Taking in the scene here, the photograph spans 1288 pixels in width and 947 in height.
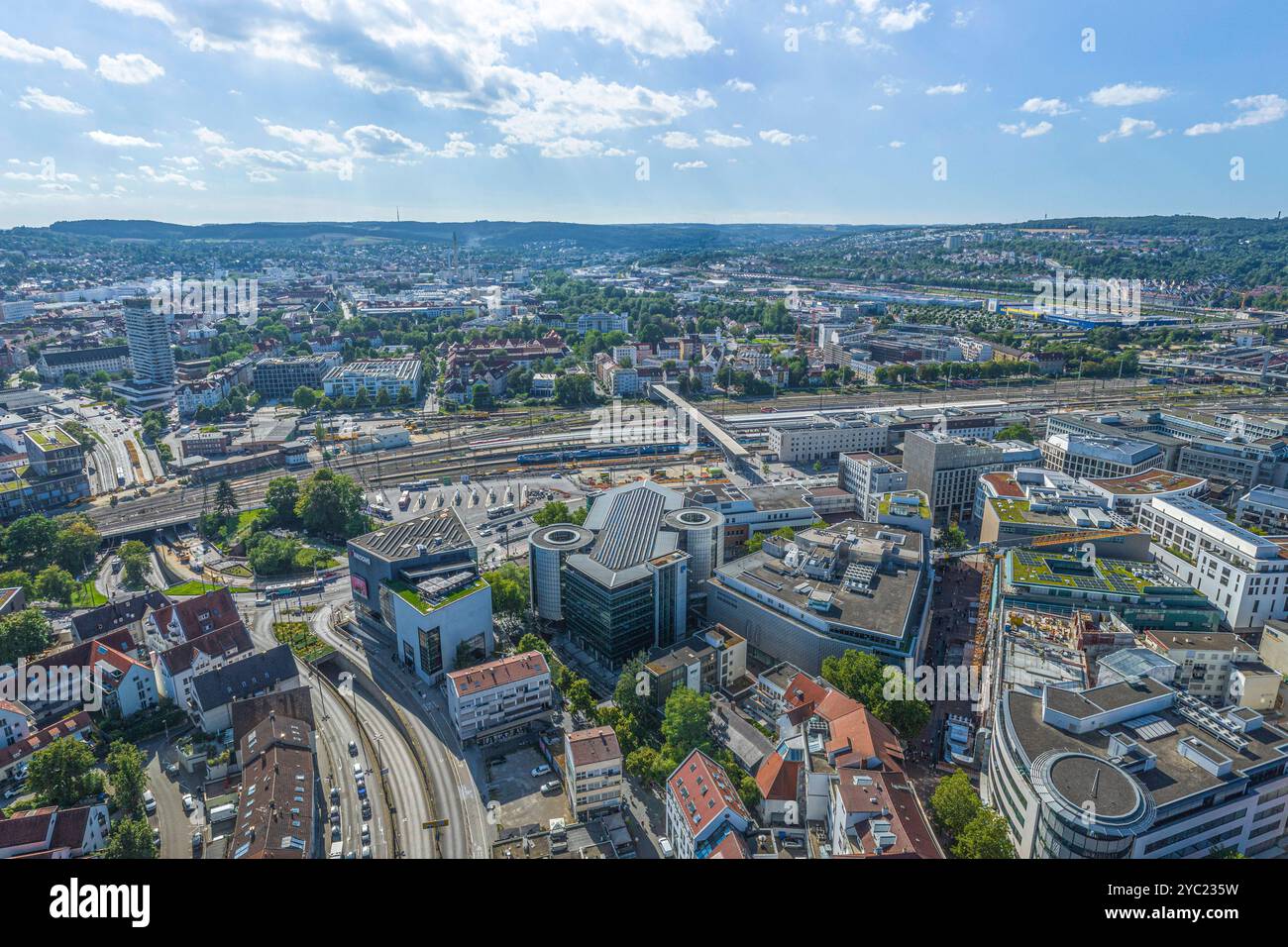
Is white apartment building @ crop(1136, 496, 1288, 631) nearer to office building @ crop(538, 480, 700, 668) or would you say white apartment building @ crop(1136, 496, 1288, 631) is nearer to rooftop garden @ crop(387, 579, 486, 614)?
office building @ crop(538, 480, 700, 668)

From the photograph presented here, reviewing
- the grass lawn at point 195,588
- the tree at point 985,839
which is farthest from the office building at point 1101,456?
the grass lawn at point 195,588

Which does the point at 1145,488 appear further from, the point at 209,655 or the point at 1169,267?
the point at 1169,267

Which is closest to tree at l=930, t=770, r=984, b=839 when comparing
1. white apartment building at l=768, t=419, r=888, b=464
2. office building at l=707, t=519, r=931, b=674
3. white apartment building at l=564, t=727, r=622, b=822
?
office building at l=707, t=519, r=931, b=674

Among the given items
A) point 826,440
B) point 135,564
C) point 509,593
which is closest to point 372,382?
point 135,564

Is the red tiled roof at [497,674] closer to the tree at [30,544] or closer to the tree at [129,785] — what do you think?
the tree at [129,785]
